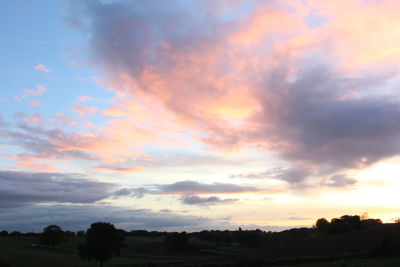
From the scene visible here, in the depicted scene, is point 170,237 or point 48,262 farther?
point 170,237

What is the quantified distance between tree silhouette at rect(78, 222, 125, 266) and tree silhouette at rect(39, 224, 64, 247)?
66.6 meters

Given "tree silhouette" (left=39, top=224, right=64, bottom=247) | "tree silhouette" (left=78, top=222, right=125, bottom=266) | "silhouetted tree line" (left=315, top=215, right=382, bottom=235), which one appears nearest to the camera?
"tree silhouette" (left=78, top=222, right=125, bottom=266)

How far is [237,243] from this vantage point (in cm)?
17675

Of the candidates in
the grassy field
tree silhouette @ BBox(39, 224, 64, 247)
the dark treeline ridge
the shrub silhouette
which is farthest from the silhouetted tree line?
tree silhouette @ BBox(39, 224, 64, 247)

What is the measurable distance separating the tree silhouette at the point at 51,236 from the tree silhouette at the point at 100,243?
66.6 metres

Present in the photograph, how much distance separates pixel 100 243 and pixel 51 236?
69609 mm

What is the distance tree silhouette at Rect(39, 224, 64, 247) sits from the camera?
430 feet

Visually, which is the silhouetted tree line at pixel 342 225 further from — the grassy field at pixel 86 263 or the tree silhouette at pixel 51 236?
the tree silhouette at pixel 51 236

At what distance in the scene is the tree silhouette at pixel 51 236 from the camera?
430 ft

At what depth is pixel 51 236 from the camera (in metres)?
131

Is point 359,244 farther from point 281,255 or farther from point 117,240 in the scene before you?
point 117,240

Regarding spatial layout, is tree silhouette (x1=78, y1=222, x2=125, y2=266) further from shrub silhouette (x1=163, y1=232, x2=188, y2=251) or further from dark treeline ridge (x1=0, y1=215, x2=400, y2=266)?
shrub silhouette (x1=163, y1=232, x2=188, y2=251)

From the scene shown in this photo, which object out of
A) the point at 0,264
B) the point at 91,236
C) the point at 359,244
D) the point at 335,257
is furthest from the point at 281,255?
the point at 0,264

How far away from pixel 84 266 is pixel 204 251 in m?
67.9
